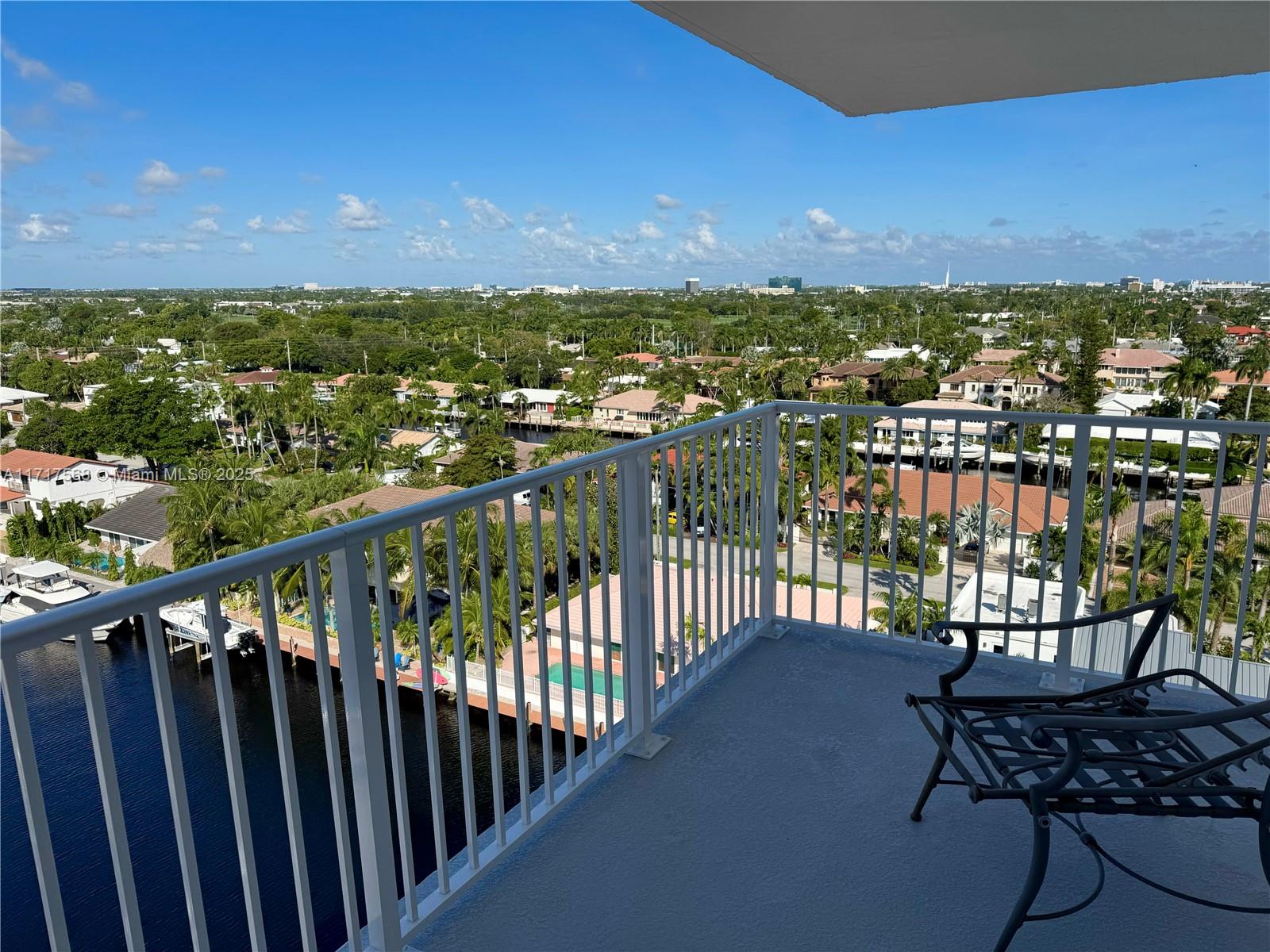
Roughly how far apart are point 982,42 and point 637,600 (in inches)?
94.0

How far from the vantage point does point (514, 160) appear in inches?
3014

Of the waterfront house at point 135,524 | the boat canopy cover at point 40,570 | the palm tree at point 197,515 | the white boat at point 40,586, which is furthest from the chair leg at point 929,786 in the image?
the waterfront house at point 135,524

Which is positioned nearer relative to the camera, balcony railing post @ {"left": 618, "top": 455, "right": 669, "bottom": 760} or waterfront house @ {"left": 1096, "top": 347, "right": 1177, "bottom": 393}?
balcony railing post @ {"left": 618, "top": 455, "right": 669, "bottom": 760}

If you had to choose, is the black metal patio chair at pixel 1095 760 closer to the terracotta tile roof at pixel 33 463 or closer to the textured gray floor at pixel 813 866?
the textured gray floor at pixel 813 866

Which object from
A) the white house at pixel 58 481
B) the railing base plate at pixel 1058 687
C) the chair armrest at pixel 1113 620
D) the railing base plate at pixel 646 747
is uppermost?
the chair armrest at pixel 1113 620

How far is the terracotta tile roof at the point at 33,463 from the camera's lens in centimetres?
3972

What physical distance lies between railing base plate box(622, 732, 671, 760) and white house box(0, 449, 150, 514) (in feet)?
142

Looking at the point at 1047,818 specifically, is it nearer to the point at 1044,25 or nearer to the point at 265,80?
the point at 1044,25

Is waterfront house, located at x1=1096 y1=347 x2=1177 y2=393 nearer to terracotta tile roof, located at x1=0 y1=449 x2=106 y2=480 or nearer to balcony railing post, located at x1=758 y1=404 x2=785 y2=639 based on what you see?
balcony railing post, located at x1=758 y1=404 x2=785 y2=639

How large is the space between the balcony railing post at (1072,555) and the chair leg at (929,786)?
0.84m

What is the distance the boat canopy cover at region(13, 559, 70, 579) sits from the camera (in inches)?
1270

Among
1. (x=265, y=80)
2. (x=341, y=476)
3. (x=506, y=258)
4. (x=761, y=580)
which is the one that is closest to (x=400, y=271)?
(x=506, y=258)

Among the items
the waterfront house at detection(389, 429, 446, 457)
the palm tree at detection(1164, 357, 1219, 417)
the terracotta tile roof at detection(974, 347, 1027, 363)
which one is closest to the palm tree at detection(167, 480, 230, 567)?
the waterfront house at detection(389, 429, 446, 457)

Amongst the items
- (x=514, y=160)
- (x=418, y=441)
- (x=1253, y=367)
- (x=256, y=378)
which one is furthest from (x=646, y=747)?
(x=514, y=160)
